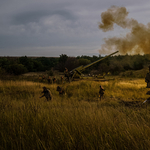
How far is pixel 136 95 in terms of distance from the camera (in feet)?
31.0

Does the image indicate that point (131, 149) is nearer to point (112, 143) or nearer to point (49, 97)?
point (112, 143)

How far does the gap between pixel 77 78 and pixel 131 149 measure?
45.5 feet

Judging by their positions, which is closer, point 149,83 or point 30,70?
point 149,83

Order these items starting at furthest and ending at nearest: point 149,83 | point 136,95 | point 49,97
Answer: point 136,95
point 49,97
point 149,83

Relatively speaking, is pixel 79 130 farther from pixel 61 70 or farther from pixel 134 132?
pixel 61 70

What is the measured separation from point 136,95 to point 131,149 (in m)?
8.40

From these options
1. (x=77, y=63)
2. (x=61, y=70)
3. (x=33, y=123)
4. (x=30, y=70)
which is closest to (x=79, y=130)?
(x=33, y=123)

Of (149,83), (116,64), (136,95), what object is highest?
(116,64)

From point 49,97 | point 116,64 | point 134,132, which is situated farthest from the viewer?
point 116,64

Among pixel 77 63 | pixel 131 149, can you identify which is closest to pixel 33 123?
pixel 131 149

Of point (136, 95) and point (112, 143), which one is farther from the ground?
point (112, 143)

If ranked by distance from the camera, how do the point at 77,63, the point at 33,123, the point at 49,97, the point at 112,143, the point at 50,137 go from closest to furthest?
the point at 112,143 < the point at 50,137 < the point at 33,123 < the point at 49,97 < the point at 77,63

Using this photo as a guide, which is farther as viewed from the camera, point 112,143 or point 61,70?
point 61,70

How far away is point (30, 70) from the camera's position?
110ft
